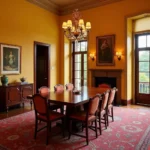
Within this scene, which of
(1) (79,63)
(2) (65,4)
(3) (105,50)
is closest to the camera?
(3) (105,50)

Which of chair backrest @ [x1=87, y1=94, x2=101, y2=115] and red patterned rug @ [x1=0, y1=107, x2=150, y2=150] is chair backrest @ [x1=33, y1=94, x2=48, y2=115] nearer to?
red patterned rug @ [x1=0, y1=107, x2=150, y2=150]

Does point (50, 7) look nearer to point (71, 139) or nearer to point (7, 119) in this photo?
point (7, 119)

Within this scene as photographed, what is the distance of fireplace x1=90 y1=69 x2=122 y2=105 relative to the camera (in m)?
6.67

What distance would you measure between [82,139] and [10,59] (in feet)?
13.4

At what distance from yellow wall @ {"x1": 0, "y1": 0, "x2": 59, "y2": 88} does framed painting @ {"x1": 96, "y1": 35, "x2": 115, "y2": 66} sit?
2.20 m

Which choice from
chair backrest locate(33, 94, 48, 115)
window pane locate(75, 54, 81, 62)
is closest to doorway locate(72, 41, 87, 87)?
window pane locate(75, 54, 81, 62)

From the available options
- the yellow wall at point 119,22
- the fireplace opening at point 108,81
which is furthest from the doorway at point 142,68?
the fireplace opening at point 108,81

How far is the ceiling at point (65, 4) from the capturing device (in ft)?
23.2

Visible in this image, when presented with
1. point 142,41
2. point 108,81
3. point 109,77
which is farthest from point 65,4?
point 108,81

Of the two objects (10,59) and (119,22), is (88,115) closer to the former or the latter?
(10,59)

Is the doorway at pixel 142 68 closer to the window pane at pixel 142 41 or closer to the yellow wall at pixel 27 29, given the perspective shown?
the window pane at pixel 142 41

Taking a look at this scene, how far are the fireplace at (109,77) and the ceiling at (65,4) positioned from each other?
2.91 meters

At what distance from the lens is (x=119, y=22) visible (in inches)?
262

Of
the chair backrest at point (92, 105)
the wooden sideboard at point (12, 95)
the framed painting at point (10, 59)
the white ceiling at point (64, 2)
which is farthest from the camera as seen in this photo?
the white ceiling at point (64, 2)
